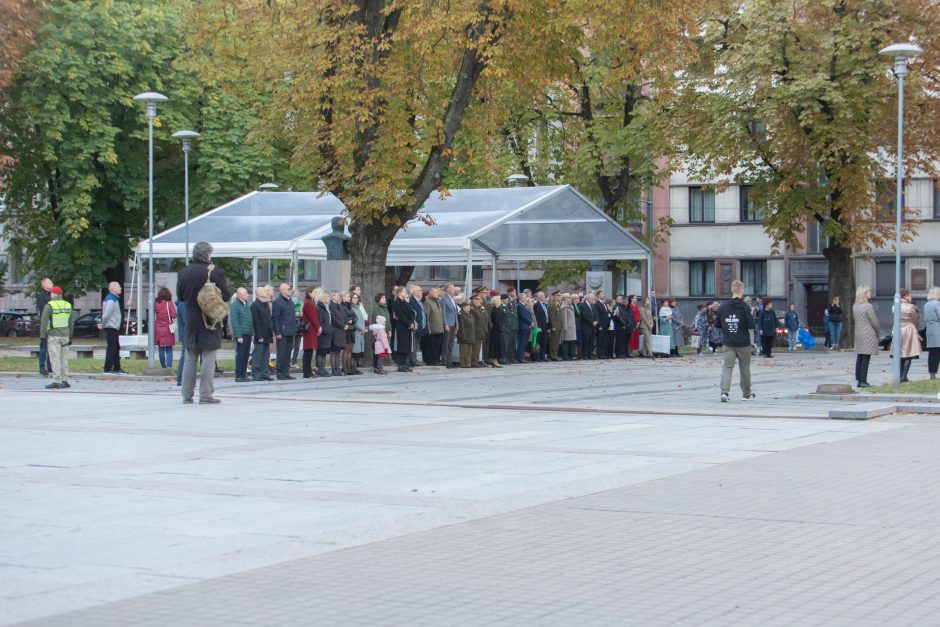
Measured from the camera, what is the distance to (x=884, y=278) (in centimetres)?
6281

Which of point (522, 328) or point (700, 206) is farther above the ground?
point (700, 206)

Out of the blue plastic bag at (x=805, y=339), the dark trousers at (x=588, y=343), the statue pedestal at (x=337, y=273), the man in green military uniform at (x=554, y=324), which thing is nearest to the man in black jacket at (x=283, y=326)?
the statue pedestal at (x=337, y=273)

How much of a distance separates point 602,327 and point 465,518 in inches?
1153

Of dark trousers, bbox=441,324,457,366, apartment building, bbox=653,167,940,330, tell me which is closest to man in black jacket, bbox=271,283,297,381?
dark trousers, bbox=441,324,457,366

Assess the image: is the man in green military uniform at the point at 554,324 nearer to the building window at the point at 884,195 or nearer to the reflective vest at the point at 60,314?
the building window at the point at 884,195

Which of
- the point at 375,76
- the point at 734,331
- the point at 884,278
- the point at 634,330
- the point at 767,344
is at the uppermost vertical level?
the point at 375,76

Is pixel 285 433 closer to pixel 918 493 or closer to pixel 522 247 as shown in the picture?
pixel 918 493

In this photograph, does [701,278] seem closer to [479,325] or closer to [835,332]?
[835,332]

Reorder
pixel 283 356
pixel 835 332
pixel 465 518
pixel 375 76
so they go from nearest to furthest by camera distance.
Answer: pixel 465 518 → pixel 283 356 → pixel 375 76 → pixel 835 332

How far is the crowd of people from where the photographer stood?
21156 mm

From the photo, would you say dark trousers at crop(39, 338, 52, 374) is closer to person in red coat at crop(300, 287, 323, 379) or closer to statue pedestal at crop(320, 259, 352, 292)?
person in red coat at crop(300, 287, 323, 379)

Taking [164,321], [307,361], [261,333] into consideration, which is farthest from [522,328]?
[261,333]

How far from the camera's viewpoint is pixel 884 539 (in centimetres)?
891

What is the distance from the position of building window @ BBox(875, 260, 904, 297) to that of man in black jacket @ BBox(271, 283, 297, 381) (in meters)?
41.0
